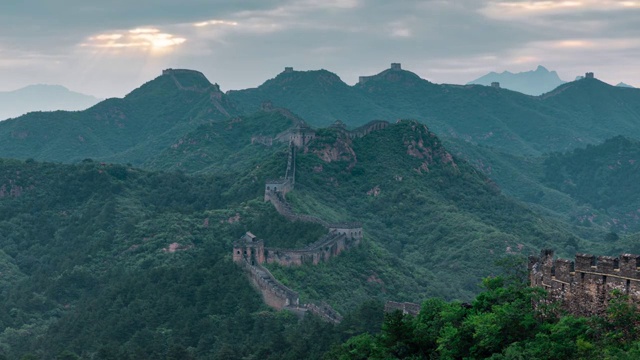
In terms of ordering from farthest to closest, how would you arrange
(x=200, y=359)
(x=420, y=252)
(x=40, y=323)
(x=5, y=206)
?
(x=5, y=206) < (x=420, y=252) < (x=40, y=323) < (x=200, y=359)

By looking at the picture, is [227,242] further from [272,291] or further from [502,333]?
[502,333]

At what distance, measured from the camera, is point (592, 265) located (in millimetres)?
36094

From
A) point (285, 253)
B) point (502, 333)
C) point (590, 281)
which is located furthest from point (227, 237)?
point (590, 281)

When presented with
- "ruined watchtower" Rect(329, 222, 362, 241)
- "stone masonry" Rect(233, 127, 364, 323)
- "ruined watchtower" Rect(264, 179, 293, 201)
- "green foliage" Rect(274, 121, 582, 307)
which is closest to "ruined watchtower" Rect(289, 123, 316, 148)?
"green foliage" Rect(274, 121, 582, 307)

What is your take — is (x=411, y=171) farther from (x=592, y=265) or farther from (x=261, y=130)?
(x=592, y=265)

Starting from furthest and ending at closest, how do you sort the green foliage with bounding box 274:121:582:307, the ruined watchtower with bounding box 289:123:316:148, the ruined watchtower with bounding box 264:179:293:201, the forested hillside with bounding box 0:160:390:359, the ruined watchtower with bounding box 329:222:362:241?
the ruined watchtower with bounding box 289:123:316:148 → the ruined watchtower with bounding box 264:179:293:201 → the green foliage with bounding box 274:121:582:307 → the ruined watchtower with bounding box 329:222:362:241 → the forested hillside with bounding box 0:160:390:359

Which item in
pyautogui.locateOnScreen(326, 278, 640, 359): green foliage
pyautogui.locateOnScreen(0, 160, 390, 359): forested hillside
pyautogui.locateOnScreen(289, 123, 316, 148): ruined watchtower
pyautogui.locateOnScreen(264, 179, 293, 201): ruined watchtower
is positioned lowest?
pyautogui.locateOnScreen(0, 160, 390, 359): forested hillside

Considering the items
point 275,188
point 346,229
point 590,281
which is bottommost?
point 346,229

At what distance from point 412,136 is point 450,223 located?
26285 millimetres

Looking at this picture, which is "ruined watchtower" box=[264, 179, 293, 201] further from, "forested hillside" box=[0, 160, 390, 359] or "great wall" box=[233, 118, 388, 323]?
"forested hillside" box=[0, 160, 390, 359]

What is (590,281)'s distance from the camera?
3609 cm

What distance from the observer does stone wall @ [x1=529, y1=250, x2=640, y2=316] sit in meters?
34.4

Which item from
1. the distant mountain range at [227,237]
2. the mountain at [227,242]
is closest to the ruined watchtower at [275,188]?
the mountain at [227,242]

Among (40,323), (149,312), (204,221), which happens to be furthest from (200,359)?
(204,221)
